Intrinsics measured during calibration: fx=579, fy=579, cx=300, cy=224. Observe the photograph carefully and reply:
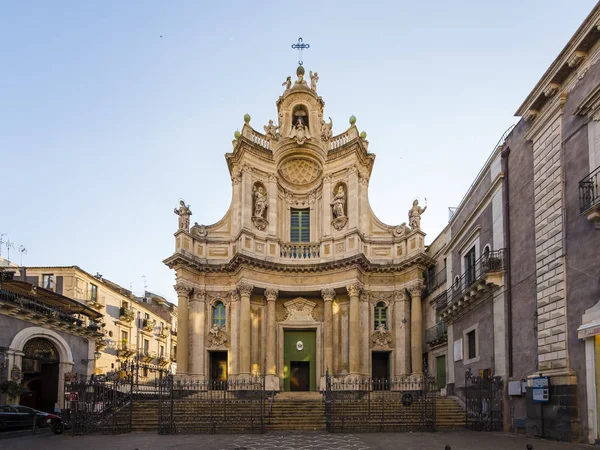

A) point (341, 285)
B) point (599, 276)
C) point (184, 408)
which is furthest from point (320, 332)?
point (599, 276)

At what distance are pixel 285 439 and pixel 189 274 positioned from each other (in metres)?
14.5

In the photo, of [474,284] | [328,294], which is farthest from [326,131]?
[474,284]

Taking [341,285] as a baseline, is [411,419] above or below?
below

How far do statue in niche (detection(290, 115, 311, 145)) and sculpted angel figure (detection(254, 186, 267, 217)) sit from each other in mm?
3542

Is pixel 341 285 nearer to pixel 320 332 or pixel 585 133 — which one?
pixel 320 332

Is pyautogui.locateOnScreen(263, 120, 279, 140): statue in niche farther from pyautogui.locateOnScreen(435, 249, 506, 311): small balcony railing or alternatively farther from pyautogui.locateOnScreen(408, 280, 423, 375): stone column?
pyautogui.locateOnScreen(435, 249, 506, 311): small balcony railing

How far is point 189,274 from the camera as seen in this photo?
29500mm

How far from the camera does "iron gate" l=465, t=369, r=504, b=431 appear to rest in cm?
1786

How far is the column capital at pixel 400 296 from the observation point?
29.9 meters

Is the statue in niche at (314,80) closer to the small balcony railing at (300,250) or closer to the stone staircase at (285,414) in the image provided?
the small balcony railing at (300,250)

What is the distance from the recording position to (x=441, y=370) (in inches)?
1098

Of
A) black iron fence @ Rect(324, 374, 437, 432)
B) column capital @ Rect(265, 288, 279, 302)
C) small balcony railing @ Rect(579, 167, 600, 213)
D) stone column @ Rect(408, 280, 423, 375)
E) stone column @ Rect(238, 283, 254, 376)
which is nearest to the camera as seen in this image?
small balcony railing @ Rect(579, 167, 600, 213)

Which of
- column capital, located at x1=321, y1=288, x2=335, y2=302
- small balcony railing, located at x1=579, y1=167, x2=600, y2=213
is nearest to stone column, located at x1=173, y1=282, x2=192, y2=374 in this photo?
column capital, located at x1=321, y1=288, x2=335, y2=302

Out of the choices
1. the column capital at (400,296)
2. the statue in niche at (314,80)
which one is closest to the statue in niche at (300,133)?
the statue in niche at (314,80)
